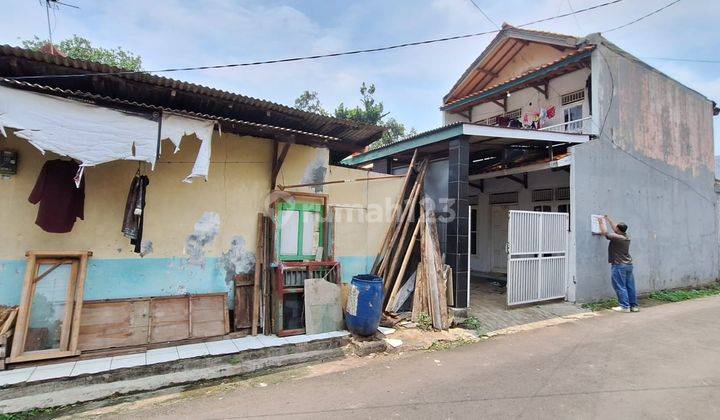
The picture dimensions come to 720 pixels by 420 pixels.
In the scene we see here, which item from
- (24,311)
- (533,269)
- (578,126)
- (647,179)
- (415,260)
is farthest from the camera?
(578,126)

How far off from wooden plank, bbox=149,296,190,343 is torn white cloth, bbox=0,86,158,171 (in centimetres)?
208

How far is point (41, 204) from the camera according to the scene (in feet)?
14.8

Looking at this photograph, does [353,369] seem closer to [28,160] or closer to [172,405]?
[172,405]

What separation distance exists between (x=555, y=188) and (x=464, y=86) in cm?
581

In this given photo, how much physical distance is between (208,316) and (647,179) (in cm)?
1164

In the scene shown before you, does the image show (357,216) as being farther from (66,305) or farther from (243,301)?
(66,305)

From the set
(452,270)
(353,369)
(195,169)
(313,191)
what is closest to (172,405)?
(353,369)

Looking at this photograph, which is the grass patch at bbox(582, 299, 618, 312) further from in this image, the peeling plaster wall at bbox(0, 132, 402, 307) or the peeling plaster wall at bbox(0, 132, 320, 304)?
the peeling plaster wall at bbox(0, 132, 320, 304)

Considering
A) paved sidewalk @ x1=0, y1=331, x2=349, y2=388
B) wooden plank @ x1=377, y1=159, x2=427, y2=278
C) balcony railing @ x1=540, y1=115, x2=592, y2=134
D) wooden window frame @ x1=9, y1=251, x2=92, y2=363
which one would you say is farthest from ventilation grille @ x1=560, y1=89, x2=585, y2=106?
wooden window frame @ x1=9, y1=251, x2=92, y2=363

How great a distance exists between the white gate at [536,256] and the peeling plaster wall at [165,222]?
4781 millimetres

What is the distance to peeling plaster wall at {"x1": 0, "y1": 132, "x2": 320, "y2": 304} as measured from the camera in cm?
454

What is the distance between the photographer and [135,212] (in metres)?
4.85

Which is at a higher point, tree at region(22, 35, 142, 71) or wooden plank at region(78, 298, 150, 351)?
tree at region(22, 35, 142, 71)

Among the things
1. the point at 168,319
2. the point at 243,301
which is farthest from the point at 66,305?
the point at 243,301
